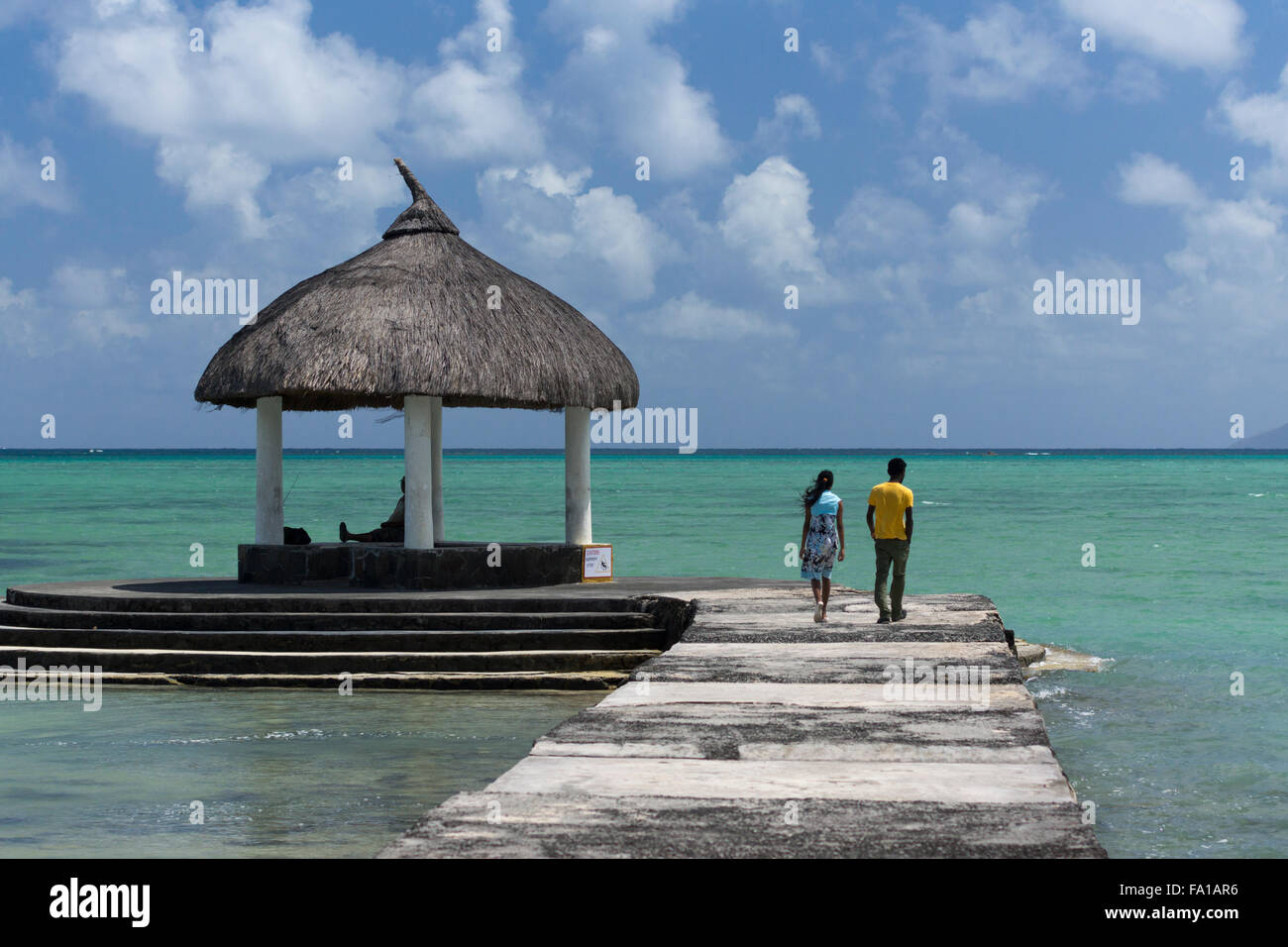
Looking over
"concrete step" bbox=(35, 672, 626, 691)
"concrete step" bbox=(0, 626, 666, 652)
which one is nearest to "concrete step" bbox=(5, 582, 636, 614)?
"concrete step" bbox=(0, 626, 666, 652)

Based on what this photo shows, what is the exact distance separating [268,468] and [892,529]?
7.08 meters

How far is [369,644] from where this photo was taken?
1239 cm

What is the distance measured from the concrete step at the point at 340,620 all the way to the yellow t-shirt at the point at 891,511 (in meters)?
2.84

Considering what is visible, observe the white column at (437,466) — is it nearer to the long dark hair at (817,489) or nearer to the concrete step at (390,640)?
the concrete step at (390,640)

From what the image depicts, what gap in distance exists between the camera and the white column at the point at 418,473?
13922mm

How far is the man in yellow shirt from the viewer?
10727mm

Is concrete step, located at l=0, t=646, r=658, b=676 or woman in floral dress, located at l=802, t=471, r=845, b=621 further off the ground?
woman in floral dress, located at l=802, t=471, r=845, b=621

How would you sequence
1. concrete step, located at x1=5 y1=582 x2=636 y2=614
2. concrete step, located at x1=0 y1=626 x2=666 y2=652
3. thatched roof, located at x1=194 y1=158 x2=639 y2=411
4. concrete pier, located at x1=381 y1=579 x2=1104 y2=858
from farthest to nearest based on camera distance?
thatched roof, located at x1=194 y1=158 x2=639 y2=411, concrete step, located at x1=5 y1=582 x2=636 y2=614, concrete step, located at x1=0 y1=626 x2=666 y2=652, concrete pier, located at x1=381 y1=579 x2=1104 y2=858

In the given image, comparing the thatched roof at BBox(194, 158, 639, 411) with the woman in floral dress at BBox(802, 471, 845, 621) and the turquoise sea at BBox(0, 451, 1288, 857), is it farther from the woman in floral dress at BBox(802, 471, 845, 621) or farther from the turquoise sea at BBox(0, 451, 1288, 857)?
the woman in floral dress at BBox(802, 471, 845, 621)


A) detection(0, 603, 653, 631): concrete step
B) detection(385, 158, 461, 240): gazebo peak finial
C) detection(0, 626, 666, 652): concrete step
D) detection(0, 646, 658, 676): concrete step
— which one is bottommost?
detection(0, 646, 658, 676): concrete step

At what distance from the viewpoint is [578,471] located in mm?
15375

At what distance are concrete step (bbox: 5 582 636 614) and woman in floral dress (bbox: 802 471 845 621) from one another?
232cm

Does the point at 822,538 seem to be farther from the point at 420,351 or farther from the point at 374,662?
Answer: the point at 420,351

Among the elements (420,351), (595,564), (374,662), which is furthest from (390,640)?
(595,564)
